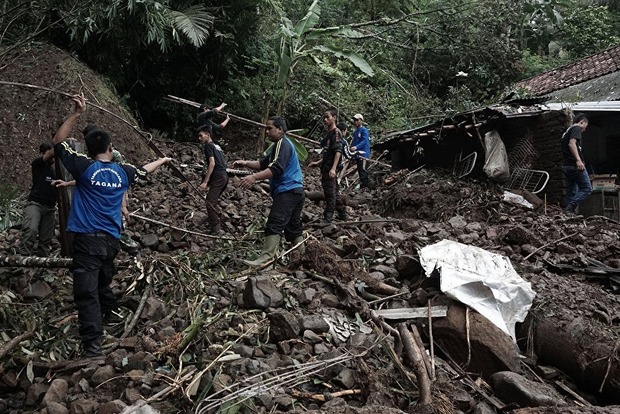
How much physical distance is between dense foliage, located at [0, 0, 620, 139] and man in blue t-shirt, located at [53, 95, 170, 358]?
15.7 ft

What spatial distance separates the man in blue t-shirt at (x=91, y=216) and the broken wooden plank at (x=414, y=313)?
2.20 m

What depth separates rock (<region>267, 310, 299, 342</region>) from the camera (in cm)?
397

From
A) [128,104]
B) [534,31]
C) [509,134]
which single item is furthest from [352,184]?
[534,31]

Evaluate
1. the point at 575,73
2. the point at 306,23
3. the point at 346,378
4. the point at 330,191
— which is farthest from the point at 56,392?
the point at 575,73

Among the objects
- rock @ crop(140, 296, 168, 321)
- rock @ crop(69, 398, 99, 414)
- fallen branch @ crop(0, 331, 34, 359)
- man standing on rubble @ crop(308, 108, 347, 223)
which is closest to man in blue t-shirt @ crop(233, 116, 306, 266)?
rock @ crop(140, 296, 168, 321)

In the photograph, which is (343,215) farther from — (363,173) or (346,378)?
(346,378)

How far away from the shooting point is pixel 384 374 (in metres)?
3.72

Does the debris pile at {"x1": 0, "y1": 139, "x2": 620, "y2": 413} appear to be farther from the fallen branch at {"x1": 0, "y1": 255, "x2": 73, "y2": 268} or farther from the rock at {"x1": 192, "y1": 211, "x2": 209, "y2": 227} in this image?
the rock at {"x1": 192, "y1": 211, "x2": 209, "y2": 227}

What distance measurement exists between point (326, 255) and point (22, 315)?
8.88 ft

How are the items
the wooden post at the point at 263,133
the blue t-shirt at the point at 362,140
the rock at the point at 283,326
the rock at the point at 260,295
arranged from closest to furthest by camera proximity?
the rock at the point at 283,326
the rock at the point at 260,295
the blue t-shirt at the point at 362,140
the wooden post at the point at 263,133

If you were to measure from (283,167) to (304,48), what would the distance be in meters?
7.36

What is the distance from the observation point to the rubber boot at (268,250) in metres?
5.34

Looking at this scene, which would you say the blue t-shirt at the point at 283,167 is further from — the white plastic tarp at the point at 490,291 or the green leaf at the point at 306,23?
the green leaf at the point at 306,23

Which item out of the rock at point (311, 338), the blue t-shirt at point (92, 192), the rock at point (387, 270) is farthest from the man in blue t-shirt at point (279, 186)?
the blue t-shirt at point (92, 192)
